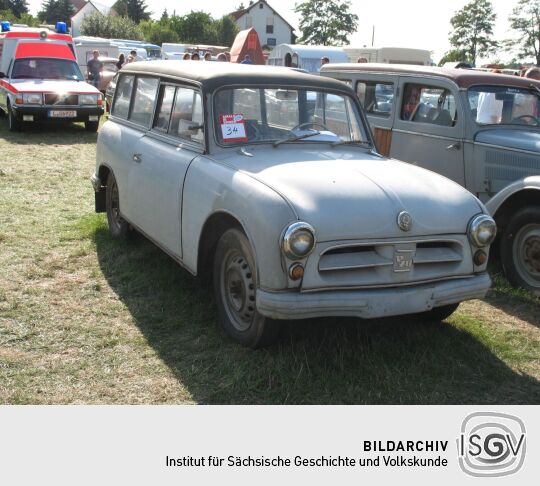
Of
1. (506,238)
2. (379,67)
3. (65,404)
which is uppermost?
(379,67)

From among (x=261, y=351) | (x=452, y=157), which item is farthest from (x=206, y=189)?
(x=452, y=157)

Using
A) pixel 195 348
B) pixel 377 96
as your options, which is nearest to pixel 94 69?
pixel 377 96

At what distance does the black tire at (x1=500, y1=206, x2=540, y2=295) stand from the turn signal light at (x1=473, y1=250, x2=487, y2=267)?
144 centimetres

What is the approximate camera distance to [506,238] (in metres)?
5.68

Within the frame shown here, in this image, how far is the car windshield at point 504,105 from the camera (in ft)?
21.6

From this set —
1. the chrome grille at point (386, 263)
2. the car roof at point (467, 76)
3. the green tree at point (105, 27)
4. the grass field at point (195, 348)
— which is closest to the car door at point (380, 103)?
the car roof at point (467, 76)

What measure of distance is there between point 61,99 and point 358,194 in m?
10.7

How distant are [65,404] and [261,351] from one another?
3.89ft

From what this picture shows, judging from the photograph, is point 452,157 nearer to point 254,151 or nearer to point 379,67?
point 379,67

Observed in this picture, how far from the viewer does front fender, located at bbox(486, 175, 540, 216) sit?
5.44m

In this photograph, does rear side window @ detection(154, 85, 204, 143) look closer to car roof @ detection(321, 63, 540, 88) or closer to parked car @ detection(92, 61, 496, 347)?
parked car @ detection(92, 61, 496, 347)

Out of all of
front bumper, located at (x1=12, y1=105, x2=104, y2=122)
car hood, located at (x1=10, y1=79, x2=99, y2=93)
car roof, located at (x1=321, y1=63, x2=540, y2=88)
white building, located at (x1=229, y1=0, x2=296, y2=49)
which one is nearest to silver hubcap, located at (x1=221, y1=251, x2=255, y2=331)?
car roof, located at (x1=321, y1=63, x2=540, y2=88)

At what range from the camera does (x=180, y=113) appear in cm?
512

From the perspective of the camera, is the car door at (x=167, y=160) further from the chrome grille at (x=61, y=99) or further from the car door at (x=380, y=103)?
the chrome grille at (x=61, y=99)
